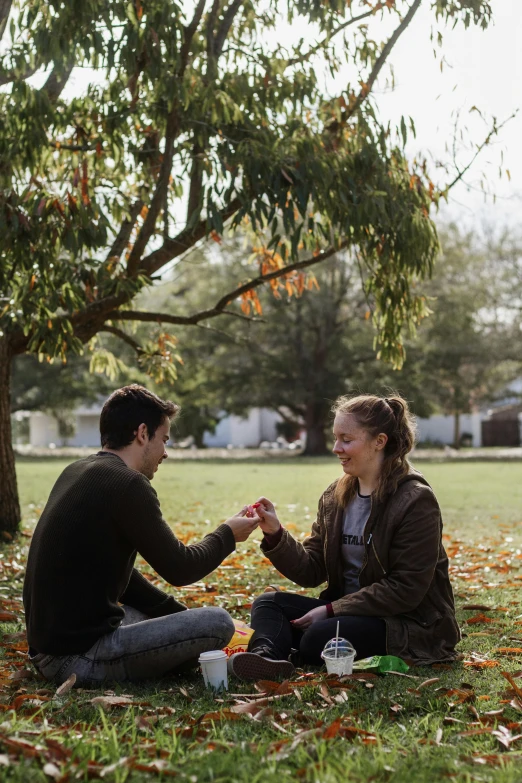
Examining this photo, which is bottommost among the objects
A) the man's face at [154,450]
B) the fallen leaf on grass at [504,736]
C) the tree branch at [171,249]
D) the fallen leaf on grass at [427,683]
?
the fallen leaf on grass at [427,683]

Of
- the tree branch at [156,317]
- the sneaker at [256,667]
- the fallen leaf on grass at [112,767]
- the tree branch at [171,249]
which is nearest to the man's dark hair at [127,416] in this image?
the sneaker at [256,667]

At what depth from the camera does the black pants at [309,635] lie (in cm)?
458

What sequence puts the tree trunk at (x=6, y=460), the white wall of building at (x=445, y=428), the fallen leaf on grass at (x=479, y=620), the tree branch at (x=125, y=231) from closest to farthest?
the fallen leaf on grass at (x=479, y=620), the tree branch at (x=125, y=231), the tree trunk at (x=6, y=460), the white wall of building at (x=445, y=428)

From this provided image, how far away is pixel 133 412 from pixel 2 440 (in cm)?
592

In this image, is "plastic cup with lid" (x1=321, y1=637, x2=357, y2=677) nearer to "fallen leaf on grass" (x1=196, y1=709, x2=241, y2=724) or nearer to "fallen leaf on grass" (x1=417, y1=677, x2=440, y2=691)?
"fallen leaf on grass" (x1=417, y1=677, x2=440, y2=691)

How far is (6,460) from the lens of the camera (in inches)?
389

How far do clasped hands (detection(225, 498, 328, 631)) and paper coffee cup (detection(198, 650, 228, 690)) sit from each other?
64 cm

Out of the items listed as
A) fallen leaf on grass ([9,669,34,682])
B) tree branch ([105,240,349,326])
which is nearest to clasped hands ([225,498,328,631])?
fallen leaf on grass ([9,669,34,682])

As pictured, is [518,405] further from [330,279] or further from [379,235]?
[379,235]

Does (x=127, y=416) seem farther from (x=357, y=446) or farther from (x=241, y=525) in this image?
(x=357, y=446)

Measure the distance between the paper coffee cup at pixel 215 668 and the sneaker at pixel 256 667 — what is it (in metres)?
0.11

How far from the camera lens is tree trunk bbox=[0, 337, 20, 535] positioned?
31.5 feet

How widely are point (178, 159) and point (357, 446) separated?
4.66 metres

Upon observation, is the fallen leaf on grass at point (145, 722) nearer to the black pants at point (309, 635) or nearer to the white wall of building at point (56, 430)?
the black pants at point (309, 635)
